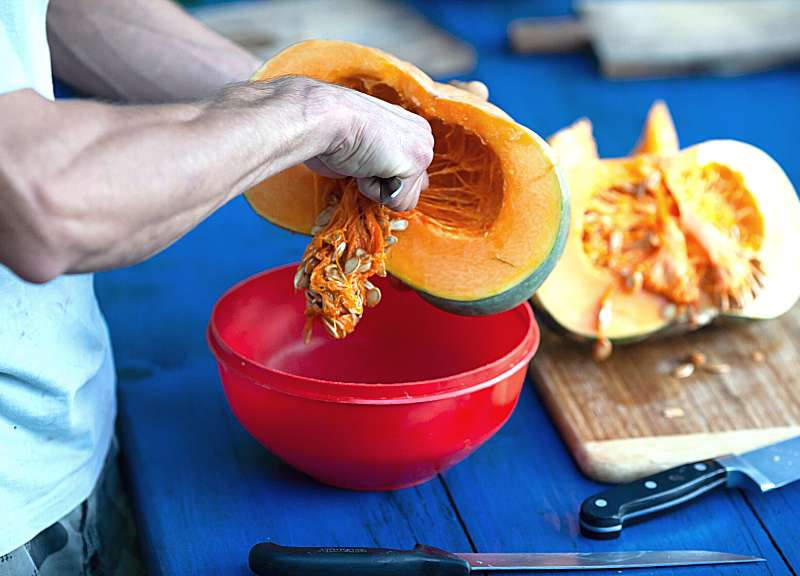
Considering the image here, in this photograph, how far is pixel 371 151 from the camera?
2.79ft

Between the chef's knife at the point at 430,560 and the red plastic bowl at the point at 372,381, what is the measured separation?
10 cm

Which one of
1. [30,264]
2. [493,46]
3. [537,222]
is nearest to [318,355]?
[537,222]

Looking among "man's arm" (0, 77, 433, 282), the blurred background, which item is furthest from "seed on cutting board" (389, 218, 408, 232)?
the blurred background

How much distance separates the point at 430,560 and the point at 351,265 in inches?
11.4

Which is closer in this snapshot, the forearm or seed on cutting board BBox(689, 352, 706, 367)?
the forearm

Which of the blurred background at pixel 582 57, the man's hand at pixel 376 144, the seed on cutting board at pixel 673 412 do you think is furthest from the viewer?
the blurred background at pixel 582 57

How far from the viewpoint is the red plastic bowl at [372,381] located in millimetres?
926

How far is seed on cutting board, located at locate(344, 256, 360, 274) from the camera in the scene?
0.98m

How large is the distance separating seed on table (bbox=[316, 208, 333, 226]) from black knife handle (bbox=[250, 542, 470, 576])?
1.09 feet

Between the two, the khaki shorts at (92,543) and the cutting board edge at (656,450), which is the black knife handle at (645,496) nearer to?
the cutting board edge at (656,450)

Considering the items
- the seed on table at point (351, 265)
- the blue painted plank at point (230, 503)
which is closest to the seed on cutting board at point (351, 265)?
the seed on table at point (351, 265)

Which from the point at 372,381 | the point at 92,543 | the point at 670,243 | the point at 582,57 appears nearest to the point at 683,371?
the point at 670,243

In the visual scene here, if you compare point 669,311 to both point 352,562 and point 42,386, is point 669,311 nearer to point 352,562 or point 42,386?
point 352,562

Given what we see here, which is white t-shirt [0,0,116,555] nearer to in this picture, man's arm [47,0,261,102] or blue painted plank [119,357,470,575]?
blue painted plank [119,357,470,575]
